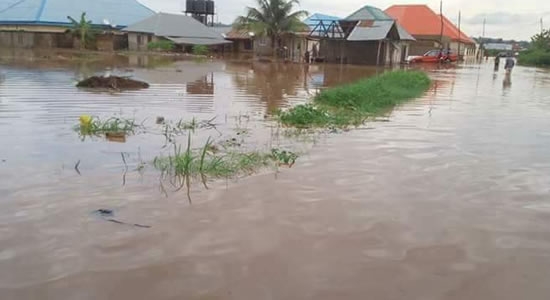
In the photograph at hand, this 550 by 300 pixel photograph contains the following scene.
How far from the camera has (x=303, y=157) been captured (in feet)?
25.2

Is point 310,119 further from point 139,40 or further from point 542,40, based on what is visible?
point 542,40

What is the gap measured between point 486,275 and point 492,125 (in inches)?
326

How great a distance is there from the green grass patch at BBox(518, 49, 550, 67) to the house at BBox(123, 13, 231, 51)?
33490 mm

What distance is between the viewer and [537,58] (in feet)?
180

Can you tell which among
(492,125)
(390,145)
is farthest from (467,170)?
(492,125)

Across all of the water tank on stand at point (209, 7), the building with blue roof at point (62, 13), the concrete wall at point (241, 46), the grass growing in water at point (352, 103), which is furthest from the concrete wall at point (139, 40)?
the grass growing in water at point (352, 103)

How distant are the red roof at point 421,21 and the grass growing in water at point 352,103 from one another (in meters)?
40.3

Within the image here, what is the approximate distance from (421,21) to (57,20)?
39155 mm

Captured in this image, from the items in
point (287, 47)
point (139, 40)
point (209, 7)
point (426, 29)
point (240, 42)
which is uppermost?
point (209, 7)

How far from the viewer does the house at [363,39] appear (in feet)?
125

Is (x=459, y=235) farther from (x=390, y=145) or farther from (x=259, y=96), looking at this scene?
(x=259, y=96)

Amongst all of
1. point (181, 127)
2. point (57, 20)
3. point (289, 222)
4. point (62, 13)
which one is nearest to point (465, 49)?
point (62, 13)

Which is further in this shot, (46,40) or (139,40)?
(139,40)

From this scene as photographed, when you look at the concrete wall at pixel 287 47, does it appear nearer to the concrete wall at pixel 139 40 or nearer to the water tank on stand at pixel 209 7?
the concrete wall at pixel 139 40
